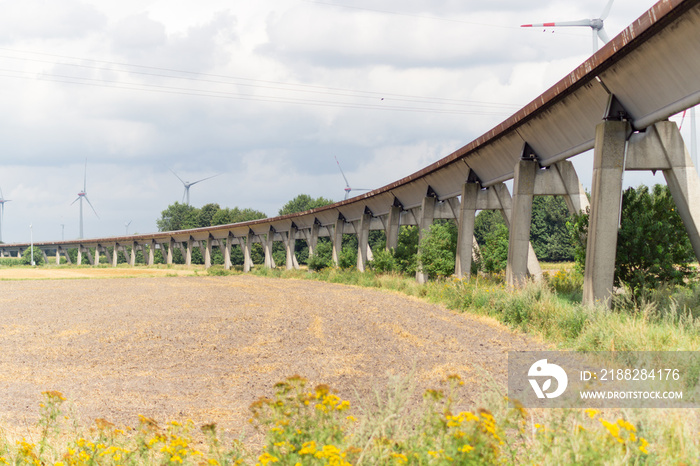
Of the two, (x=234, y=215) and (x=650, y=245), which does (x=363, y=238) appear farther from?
(x=234, y=215)

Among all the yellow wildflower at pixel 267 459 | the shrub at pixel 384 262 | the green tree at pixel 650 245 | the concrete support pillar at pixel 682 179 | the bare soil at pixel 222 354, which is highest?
the concrete support pillar at pixel 682 179

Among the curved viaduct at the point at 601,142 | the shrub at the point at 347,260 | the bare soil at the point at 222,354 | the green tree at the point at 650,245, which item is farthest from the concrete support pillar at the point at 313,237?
the green tree at the point at 650,245

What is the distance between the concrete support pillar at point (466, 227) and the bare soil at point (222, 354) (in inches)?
331

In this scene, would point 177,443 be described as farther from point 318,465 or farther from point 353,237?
point 353,237

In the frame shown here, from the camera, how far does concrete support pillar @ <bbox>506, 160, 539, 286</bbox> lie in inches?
971

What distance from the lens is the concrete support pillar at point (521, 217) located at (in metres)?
24.7

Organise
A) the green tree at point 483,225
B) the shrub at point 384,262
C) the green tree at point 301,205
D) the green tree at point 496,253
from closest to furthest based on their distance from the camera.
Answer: the green tree at point 496,253
the shrub at point 384,262
the green tree at point 483,225
the green tree at point 301,205

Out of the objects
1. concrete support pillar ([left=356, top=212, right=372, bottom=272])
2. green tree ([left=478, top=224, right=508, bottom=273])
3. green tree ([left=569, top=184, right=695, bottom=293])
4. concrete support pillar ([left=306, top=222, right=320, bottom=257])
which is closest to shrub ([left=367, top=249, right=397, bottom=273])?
green tree ([left=478, top=224, right=508, bottom=273])

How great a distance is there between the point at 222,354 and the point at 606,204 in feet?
34.6

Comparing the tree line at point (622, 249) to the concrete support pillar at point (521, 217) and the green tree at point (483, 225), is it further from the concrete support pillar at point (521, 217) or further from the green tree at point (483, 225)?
the green tree at point (483, 225)

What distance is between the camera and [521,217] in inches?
977

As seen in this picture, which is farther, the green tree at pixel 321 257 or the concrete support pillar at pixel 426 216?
the green tree at pixel 321 257

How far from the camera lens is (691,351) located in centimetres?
1050

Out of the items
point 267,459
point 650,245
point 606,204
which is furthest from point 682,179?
point 267,459
